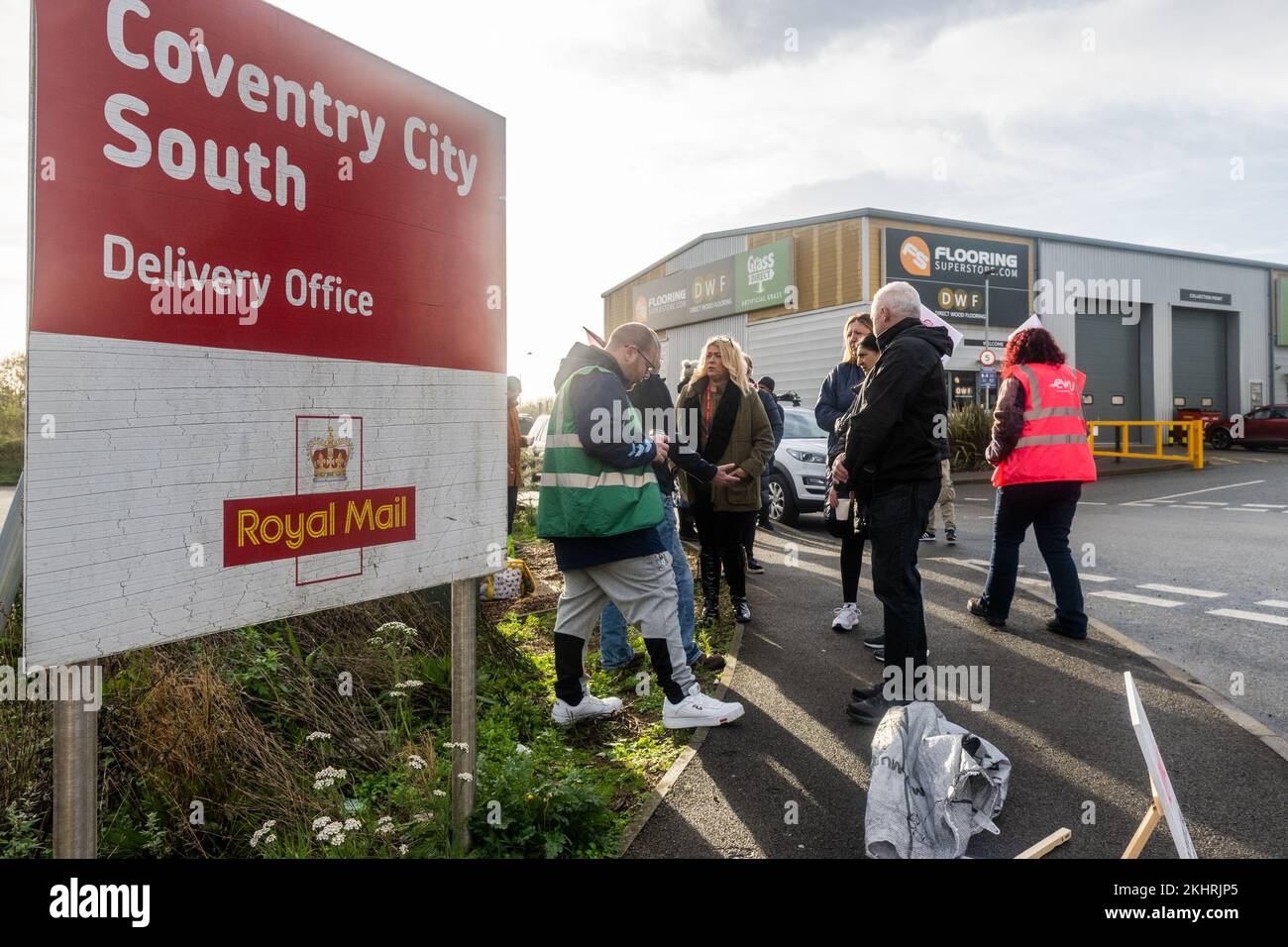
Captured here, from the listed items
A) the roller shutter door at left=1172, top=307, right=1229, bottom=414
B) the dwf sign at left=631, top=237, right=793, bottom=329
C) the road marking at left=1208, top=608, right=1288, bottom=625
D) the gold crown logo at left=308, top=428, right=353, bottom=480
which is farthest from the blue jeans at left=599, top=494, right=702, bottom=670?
the roller shutter door at left=1172, top=307, right=1229, bottom=414

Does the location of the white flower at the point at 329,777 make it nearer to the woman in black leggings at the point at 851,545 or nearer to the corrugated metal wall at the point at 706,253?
the woman in black leggings at the point at 851,545

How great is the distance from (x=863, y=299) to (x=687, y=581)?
22.5 m

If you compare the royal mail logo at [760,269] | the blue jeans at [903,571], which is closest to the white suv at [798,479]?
the blue jeans at [903,571]

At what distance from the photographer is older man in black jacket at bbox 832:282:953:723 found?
407cm

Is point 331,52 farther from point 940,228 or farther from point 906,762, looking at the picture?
point 940,228

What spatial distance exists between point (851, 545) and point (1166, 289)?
33.2 metres

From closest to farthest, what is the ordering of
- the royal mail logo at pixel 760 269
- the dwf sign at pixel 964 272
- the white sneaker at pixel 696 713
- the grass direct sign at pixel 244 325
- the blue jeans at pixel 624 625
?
the grass direct sign at pixel 244 325 < the white sneaker at pixel 696 713 < the blue jeans at pixel 624 625 < the dwf sign at pixel 964 272 < the royal mail logo at pixel 760 269

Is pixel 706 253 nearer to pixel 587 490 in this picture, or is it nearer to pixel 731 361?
pixel 731 361

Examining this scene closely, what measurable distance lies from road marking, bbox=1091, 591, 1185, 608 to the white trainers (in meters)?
2.46

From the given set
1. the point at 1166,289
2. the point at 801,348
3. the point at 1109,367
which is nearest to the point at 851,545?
the point at 801,348

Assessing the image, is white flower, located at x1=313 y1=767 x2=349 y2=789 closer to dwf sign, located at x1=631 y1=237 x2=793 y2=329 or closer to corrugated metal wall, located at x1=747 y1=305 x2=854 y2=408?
corrugated metal wall, located at x1=747 y1=305 x2=854 y2=408

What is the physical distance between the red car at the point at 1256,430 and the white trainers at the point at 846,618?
30.0m

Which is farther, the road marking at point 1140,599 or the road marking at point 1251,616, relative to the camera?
the road marking at point 1140,599

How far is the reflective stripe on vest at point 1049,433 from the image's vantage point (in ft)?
17.4
